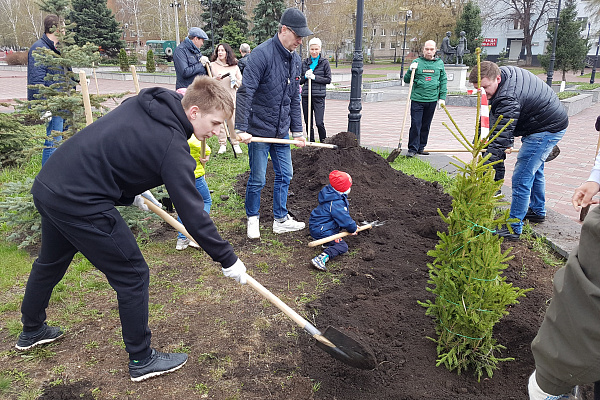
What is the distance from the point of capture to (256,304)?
11.2ft

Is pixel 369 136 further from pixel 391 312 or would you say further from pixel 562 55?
pixel 562 55

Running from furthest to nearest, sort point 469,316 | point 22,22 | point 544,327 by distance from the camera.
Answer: point 22,22 < point 469,316 < point 544,327

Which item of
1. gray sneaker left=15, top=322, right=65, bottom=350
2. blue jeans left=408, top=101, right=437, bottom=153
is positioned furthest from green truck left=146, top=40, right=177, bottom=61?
gray sneaker left=15, top=322, right=65, bottom=350

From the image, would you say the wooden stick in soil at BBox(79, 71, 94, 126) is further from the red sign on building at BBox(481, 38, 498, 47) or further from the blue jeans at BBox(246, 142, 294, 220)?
the red sign on building at BBox(481, 38, 498, 47)

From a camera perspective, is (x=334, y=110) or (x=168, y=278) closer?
(x=168, y=278)

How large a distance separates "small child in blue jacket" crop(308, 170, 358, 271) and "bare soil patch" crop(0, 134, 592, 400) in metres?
0.16

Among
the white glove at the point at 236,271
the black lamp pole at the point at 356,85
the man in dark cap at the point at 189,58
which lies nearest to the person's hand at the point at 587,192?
the white glove at the point at 236,271

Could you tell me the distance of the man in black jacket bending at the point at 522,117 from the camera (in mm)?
4207

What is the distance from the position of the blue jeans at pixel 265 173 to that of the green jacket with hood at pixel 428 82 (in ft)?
13.1

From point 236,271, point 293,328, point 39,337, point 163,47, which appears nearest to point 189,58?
point 39,337

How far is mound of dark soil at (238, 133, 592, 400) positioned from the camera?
2520 mm

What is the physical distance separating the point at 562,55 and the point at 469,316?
2544 cm

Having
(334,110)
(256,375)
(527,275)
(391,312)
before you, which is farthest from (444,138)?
(256,375)

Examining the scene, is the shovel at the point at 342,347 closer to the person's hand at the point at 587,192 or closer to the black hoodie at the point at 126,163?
the black hoodie at the point at 126,163
